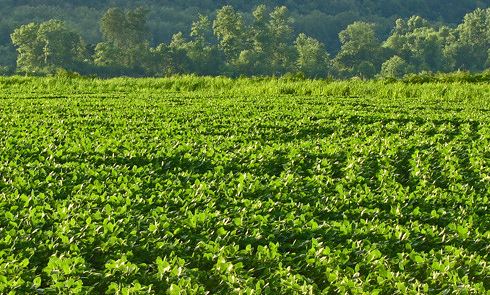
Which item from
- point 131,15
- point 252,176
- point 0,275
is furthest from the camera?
point 131,15

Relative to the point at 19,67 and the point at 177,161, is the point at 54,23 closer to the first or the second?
the point at 19,67

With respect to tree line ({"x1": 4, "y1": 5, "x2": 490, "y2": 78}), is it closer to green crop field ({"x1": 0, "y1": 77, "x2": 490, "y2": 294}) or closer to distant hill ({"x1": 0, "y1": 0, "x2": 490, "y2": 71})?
distant hill ({"x1": 0, "y1": 0, "x2": 490, "y2": 71})

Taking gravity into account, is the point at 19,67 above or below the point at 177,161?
below

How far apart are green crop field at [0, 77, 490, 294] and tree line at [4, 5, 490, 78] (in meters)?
71.2

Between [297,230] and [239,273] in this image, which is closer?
[239,273]

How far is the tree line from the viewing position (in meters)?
93.8

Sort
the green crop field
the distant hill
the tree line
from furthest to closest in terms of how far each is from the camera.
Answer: the distant hill → the tree line → the green crop field

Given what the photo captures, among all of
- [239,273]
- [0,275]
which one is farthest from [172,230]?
[0,275]

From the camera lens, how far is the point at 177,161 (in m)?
9.82

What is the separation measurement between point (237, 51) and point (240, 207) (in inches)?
4014

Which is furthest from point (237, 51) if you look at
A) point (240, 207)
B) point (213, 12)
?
point (240, 207)

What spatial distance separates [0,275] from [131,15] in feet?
351

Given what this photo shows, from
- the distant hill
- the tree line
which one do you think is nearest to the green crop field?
the tree line

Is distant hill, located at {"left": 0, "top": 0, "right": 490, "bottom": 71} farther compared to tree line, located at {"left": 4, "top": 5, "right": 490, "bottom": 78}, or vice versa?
distant hill, located at {"left": 0, "top": 0, "right": 490, "bottom": 71}
